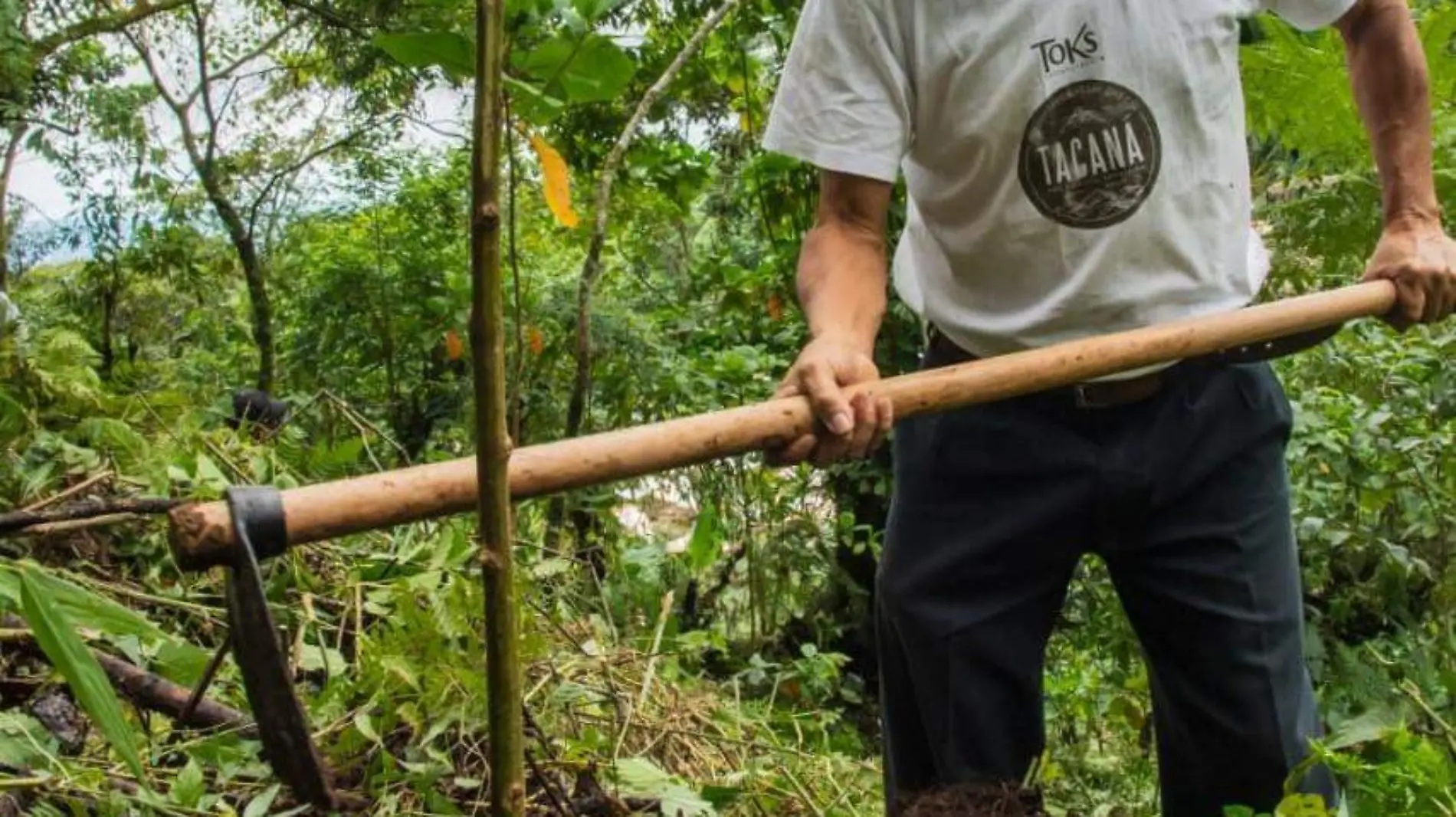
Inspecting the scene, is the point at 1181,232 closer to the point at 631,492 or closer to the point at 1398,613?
the point at 1398,613

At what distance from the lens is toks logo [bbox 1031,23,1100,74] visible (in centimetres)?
156

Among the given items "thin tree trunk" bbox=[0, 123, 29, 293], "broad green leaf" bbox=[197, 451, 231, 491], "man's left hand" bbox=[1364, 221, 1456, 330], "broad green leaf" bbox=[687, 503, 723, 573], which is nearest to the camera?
"man's left hand" bbox=[1364, 221, 1456, 330]

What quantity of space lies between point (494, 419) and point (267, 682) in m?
0.20

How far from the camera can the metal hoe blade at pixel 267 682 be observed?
2.52ft

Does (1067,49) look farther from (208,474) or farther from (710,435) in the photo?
(208,474)

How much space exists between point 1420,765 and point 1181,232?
0.78 meters

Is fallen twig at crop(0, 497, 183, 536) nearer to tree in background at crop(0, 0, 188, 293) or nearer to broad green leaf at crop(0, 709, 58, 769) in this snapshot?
broad green leaf at crop(0, 709, 58, 769)

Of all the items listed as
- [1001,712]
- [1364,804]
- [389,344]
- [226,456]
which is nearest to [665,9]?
[389,344]

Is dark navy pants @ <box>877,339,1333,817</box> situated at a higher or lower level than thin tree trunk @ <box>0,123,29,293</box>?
Result: lower

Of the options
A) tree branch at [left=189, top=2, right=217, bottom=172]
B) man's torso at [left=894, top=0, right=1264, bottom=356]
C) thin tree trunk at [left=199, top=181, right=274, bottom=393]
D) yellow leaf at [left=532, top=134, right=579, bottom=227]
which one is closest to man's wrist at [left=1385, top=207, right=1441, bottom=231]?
man's torso at [left=894, top=0, right=1264, bottom=356]

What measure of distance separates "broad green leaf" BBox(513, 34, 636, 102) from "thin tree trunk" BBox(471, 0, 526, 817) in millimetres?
602

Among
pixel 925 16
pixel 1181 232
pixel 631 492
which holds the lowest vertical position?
pixel 631 492

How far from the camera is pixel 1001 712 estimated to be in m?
1.72

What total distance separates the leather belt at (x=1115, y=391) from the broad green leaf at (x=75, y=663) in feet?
3.67
